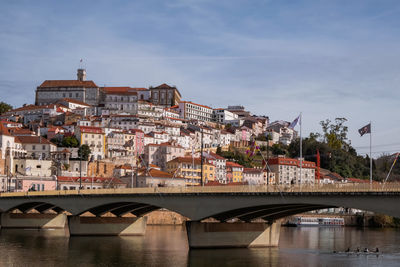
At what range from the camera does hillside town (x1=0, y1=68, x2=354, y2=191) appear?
121206 millimetres

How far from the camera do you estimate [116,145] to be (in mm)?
154375

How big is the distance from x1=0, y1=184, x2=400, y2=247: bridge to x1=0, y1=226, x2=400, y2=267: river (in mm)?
1998

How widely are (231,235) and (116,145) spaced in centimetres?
10226

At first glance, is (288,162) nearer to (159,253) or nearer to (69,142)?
(69,142)

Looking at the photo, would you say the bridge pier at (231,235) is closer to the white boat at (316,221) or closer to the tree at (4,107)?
the white boat at (316,221)

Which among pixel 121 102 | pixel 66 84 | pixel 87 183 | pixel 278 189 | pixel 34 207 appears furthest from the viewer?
pixel 66 84

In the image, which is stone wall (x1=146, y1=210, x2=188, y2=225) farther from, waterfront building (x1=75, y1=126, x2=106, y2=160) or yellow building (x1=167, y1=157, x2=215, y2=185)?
waterfront building (x1=75, y1=126, x2=106, y2=160)

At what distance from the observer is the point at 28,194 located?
7562cm

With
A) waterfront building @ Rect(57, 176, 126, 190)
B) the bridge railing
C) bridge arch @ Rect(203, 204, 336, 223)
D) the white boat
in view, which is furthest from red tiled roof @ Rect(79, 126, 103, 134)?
bridge arch @ Rect(203, 204, 336, 223)

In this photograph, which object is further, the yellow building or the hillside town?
the yellow building

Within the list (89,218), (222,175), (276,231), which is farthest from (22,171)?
(276,231)

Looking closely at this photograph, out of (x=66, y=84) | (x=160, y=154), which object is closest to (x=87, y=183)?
(x=160, y=154)

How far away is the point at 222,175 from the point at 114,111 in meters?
48.1

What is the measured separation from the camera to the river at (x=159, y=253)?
47188 mm
